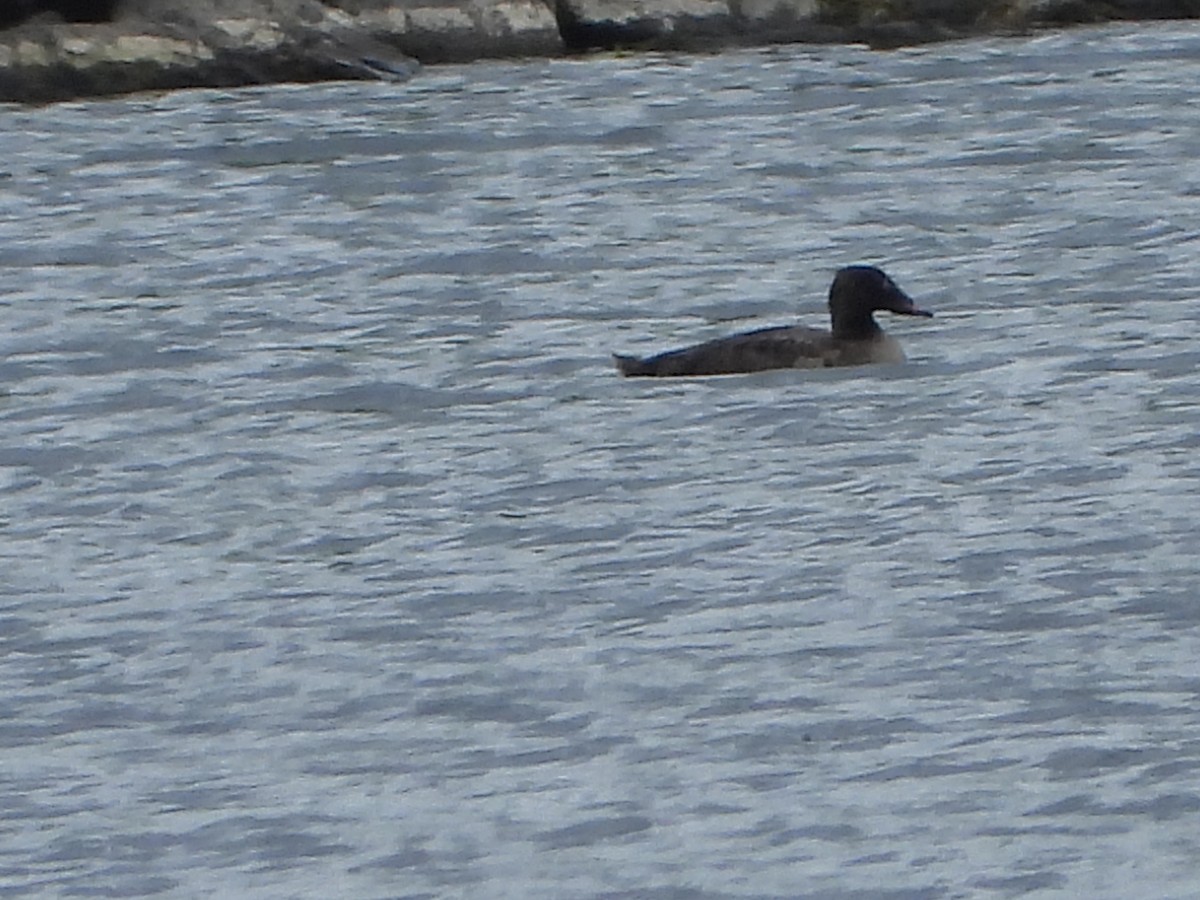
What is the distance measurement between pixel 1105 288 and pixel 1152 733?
6531mm

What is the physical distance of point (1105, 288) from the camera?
15.3 meters

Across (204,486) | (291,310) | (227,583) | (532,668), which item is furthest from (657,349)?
(532,668)

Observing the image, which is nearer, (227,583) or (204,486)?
(227,583)

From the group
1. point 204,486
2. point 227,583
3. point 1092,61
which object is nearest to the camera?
point 227,583

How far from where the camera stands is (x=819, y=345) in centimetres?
1406

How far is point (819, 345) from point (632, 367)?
A: 0.73 meters

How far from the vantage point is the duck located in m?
13.8

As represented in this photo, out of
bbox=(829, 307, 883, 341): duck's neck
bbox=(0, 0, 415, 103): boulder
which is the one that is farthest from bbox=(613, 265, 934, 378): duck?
bbox=(0, 0, 415, 103): boulder

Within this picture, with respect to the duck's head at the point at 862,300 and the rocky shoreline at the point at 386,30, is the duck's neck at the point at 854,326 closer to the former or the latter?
the duck's head at the point at 862,300

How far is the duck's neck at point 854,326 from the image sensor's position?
14.2 m

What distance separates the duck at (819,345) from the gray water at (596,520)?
0.09 m

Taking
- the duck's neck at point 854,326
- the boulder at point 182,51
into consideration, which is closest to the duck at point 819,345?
the duck's neck at point 854,326

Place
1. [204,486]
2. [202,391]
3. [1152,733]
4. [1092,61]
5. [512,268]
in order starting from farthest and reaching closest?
[1092,61], [512,268], [202,391], [204,486], [1152,733]

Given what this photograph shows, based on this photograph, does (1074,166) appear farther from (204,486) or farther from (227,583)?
(227,583)
